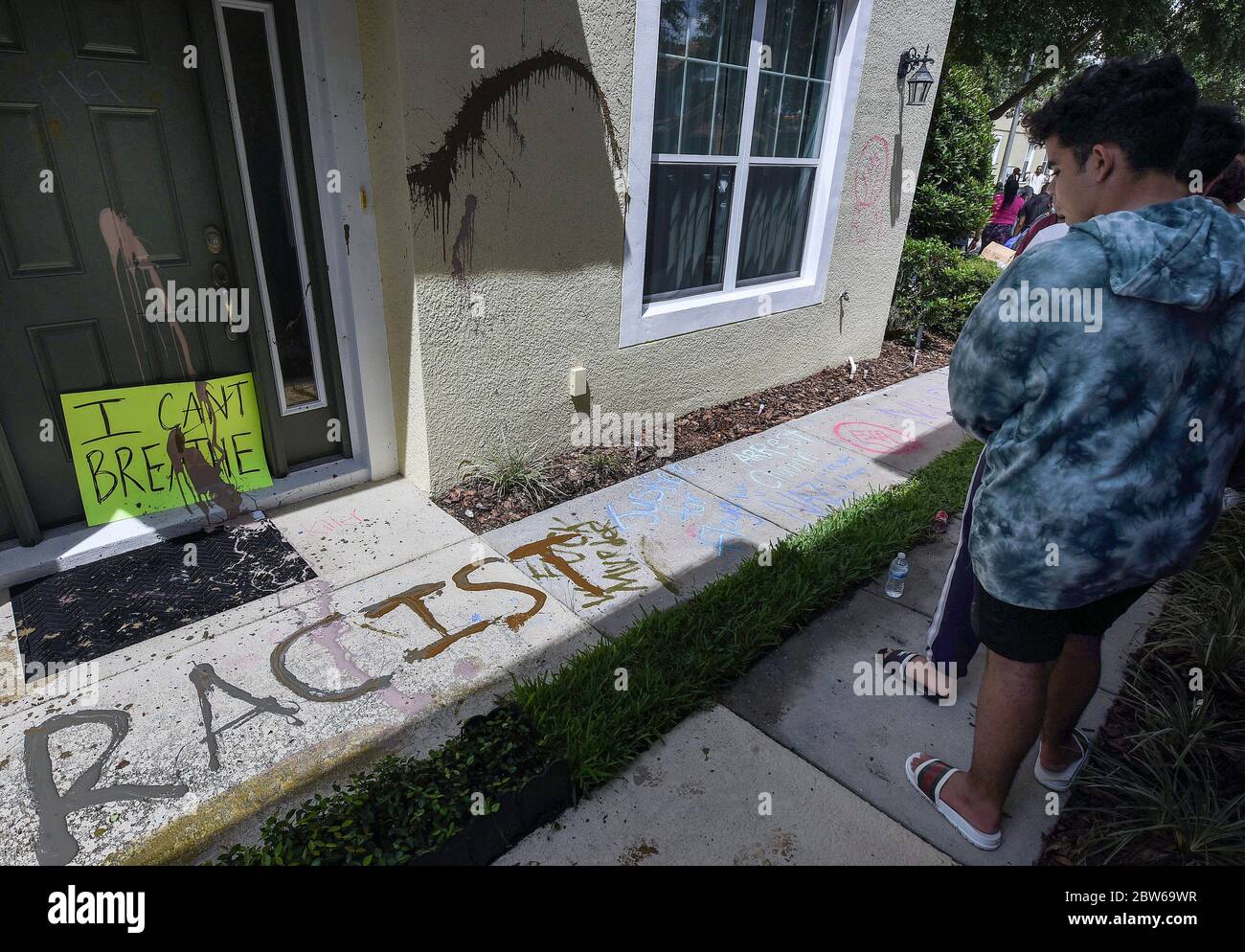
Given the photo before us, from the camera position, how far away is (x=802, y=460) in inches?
188

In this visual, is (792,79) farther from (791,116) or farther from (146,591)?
(146,591)

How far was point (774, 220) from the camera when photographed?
5.42 m

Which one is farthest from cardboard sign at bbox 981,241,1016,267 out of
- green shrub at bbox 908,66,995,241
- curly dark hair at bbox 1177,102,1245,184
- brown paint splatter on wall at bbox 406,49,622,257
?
curly dark hair at bbox 1177,102,1245,184

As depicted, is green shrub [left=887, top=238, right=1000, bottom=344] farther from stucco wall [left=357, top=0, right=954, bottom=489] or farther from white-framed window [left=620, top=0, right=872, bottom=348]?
stucco wall [left=357, top=0, right=954, bottom=489]

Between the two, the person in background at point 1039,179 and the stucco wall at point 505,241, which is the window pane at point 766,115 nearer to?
the stucco wall at point 505,241

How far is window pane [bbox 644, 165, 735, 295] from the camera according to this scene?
461 centimetres

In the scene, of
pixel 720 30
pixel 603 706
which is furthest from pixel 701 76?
pixel 603 706

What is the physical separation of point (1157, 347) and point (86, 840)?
308 cm

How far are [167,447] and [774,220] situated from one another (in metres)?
4.39

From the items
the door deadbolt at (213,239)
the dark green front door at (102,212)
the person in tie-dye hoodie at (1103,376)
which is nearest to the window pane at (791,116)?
the dark green front door at (102,212)

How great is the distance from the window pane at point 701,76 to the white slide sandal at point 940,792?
3.78 m

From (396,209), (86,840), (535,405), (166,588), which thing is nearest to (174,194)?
(396,209)

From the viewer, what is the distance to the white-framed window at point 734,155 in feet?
14.0
